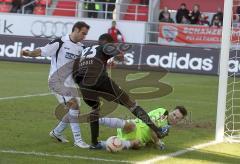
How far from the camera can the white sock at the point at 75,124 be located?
37.9ft

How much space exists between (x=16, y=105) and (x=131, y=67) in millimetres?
11655

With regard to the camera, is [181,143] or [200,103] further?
[200,103]

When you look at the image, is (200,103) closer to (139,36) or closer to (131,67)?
(131,67)

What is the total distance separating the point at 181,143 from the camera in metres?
12.4

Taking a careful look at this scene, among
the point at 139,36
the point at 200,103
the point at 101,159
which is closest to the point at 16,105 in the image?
the point at 200,103

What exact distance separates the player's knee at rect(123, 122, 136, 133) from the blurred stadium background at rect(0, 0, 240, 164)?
40 centimetres

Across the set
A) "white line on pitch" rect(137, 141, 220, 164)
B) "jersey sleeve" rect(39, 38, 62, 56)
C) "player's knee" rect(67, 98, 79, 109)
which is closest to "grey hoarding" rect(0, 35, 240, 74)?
"white line on pitch" rect(137, 141, 220, 164)

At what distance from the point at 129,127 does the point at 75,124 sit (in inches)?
34.9

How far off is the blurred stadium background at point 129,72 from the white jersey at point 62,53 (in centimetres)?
124

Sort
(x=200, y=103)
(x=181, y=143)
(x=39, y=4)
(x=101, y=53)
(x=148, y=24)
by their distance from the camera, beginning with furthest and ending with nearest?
(x=39, y=4) → (x=148, y=24) → (x=200, y=103) → (x=181, y=143) → (x=101, y=53)

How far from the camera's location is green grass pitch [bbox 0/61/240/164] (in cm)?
1085

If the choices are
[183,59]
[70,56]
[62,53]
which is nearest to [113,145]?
[70,56]

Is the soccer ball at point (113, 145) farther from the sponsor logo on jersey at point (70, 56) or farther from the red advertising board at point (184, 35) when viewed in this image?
the red advertising board at point (184, 35)

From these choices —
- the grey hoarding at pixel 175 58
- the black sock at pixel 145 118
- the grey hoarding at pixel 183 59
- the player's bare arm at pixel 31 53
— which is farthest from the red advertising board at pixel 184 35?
the black sock at pixel 145 118
